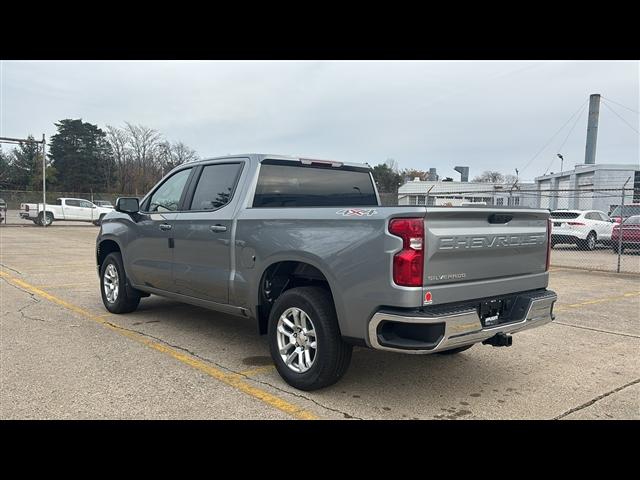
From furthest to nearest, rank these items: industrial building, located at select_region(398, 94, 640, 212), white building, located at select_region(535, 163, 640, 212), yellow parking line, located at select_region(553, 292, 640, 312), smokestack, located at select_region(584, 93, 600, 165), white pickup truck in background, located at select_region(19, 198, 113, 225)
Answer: smokestack, located at select_region(584, 93, 600, 165) → white building, located at select_region(535, 163, 640, 212) → white pickup truck in background, located at select_region(19, 198, 113, 225) → industrial building, located at select_region(398, 94, 640, 212) → yellow parking line, located at select_region(553, 292, 640, 312)

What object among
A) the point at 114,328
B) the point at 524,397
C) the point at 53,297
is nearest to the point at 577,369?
the point at 524,397

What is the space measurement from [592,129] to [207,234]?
47524mm

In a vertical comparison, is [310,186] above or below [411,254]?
above

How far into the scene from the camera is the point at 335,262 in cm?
381

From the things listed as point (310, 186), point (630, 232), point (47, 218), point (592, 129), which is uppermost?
point (592, 129)

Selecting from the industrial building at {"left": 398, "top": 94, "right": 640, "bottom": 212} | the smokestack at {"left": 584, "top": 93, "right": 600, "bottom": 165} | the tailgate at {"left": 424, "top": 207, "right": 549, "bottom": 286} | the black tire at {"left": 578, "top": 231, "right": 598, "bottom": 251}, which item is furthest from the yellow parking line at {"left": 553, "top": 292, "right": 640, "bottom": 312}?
the smokestack at {"left": 584, "top": 93, "right": 600, "bottom": 165}


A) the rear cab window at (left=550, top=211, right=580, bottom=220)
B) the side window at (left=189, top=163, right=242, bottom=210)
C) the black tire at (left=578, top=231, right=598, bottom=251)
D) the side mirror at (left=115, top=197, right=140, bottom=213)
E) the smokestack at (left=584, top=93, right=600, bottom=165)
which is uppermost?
the smokestack at (left=584, top=93, right=600, bottom=165)

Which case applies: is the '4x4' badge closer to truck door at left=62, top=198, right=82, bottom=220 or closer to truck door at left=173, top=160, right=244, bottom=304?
truck door at left=173, top=160, right=244, bottom=304

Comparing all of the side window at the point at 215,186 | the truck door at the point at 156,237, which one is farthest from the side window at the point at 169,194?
the side window at the point at 215,186

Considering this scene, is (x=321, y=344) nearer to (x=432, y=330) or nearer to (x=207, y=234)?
(x=432, y=330)

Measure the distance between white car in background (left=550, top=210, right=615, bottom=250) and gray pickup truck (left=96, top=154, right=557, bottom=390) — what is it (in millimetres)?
14229

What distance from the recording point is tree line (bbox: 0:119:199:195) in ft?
216

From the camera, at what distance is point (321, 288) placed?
4.16m

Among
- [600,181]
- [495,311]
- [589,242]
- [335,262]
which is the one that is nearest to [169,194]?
[335,262]
